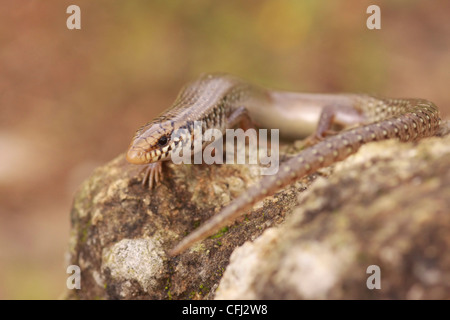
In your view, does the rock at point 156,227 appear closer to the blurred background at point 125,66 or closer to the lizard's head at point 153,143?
the lizard's head at point 153,143

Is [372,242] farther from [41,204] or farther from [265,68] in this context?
[41,204]

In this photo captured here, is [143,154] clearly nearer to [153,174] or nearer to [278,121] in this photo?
[153,174]

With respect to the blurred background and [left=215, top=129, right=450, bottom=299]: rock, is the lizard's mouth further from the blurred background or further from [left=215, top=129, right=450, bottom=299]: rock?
the blurred background

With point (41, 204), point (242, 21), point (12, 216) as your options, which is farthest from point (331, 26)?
point (12, 216)

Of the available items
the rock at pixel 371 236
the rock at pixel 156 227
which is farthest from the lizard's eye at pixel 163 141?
the rock at pixel 371 236
